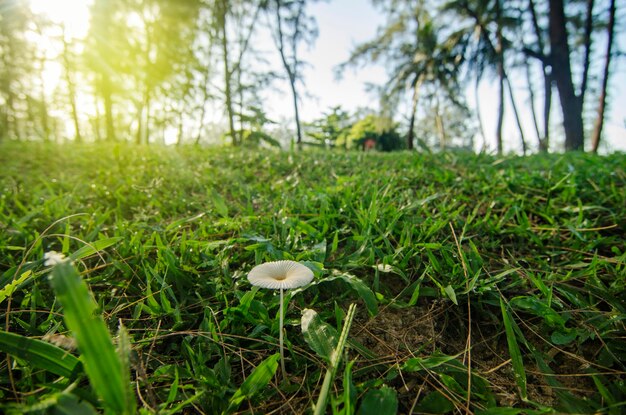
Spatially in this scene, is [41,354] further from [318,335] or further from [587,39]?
[587,39]

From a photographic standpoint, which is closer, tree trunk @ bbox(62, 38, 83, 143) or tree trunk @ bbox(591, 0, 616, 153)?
tree trunk @ bbox(591, 0, 616, 153)

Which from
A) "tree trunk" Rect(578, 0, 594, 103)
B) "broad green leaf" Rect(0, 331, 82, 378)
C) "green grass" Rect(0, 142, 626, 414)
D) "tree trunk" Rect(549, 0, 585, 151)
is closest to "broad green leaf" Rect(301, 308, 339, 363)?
"green grass" Rect(0, 142, 626, 414)

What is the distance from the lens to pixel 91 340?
0.49m

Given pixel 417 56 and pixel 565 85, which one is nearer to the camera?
pixel 565 85

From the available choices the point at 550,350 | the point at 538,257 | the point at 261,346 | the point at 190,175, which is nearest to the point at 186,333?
the point at 261,346

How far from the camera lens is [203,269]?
1.34m

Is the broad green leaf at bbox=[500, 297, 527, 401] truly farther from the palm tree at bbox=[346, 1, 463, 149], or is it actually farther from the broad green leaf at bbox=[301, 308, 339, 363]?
the palm tree at bbox=[346, 1, 463, 149]

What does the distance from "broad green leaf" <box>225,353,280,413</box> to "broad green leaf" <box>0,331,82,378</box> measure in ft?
1.40

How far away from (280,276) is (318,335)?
225 mm

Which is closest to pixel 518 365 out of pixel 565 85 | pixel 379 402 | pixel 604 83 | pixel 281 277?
pixel 379 402

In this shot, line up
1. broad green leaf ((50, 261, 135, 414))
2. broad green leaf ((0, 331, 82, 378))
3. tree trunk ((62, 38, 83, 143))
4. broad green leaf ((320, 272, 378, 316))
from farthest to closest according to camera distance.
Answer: tree trunk ((62, 38, 83, 143)) → broad green leaf ((320, 272, 378, 316)) → broad green leaf ((0, 331, 82, 378)) → broad green leaf ((50, 261, 135, 414))

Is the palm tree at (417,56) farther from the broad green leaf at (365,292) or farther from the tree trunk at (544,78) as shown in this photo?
the broad green leaf at (365,292)

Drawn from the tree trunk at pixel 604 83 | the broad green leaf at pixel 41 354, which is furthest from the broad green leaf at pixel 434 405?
the tree trunk at pixel 604 83

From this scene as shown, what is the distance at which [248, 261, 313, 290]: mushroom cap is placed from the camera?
2.46 ft
